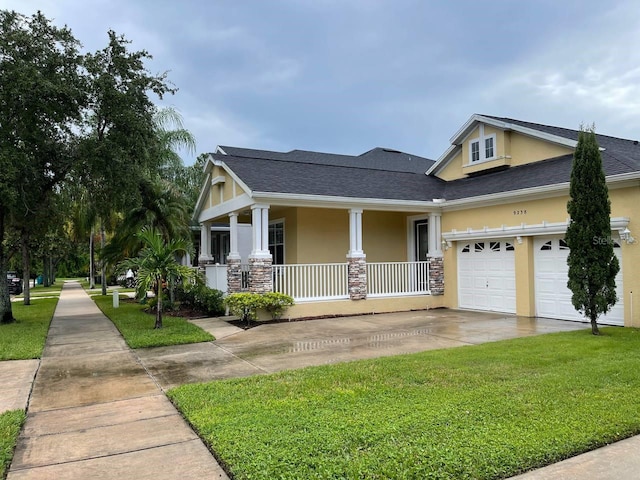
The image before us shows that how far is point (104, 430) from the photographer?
15.2 feet

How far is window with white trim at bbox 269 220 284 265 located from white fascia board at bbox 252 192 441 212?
3.33 m

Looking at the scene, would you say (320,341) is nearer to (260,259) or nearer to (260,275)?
(260,275)

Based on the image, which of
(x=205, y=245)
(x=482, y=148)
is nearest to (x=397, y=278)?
(x=482, y=148)

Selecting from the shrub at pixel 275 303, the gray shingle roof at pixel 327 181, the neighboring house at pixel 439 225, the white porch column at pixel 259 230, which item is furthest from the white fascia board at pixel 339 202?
the shrub at pixel 275 303

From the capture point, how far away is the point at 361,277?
45.4 feet

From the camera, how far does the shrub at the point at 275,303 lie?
12.1 metres

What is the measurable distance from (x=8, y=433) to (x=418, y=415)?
4.02 metres

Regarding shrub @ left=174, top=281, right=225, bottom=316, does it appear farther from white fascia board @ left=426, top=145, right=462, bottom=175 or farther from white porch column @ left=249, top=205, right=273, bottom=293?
white fascia board @ left=426, top=145, right=462, bottom=175

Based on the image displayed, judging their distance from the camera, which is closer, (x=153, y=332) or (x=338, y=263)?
(x=153, y=332)

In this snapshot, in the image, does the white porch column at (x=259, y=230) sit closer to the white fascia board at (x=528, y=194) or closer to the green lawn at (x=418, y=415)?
the white fascia board at (x=528, y=194)

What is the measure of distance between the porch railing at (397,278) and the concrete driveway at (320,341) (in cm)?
127

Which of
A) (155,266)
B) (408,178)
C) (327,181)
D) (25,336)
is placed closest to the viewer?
(25,336)

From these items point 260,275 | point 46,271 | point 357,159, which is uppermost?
point 357,159

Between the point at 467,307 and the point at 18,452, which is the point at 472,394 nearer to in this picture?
the point at 18,452
